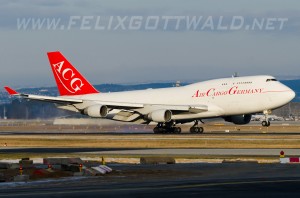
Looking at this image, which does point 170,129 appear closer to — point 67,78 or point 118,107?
point 118,107

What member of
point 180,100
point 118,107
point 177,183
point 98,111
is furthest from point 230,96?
point 177,183

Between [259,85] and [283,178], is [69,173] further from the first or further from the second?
[259,85]

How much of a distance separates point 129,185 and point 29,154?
86.8 ft

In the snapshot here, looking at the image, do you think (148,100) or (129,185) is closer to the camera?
(129,185)

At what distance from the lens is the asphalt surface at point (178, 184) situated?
26.6 metres

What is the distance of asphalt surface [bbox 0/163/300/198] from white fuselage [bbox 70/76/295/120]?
4882cm

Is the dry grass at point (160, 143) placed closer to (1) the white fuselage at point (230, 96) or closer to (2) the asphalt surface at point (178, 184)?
(1) the white fuselage at point (230, 96)

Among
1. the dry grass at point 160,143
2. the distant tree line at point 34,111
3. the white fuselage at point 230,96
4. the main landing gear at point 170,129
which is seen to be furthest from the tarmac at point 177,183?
the distant tree line at point 34,111

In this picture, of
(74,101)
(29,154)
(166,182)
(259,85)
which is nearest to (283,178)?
(166,182)

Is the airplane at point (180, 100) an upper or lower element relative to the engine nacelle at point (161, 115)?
upper

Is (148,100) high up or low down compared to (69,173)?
up

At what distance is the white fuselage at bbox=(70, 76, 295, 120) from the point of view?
8762 cm

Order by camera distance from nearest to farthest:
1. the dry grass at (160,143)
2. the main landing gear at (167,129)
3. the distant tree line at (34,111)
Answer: the dry grass at (160,143)
the main landing gear at (167,129)
the distant tree line at (34,111)

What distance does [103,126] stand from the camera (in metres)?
120
